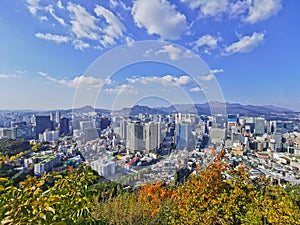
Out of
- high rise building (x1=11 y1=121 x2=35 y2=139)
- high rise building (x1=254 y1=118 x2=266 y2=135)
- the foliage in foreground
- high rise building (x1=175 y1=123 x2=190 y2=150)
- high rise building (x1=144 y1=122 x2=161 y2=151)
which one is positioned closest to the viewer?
the foliage in foreground

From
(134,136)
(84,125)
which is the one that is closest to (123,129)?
(134,136)

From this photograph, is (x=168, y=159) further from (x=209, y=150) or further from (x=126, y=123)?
(x=126, y=123)

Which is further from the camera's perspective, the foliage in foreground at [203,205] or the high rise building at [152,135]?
the high rise building at [152,135]

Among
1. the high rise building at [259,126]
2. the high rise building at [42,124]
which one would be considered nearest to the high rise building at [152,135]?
the high rise building at [42,124]

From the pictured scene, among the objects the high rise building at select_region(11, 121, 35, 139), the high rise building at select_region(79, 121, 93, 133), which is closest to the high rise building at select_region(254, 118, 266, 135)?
the high rise building at select_region(79, 121, 93, 133)

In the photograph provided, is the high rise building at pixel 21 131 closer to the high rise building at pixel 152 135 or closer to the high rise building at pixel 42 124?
the high rise building at pixel 42 124

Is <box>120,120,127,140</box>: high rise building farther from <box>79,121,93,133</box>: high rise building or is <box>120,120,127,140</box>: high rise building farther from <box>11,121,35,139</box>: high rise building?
<box>11,121,35,139</box>: high rise building

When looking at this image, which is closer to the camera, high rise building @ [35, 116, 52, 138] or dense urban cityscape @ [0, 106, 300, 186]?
dense urban cityscape @ [0, 106, 300, 186]

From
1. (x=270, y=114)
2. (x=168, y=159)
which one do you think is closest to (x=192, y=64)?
(x=168, y=159)

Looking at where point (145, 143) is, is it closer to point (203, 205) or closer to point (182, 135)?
point (182, 135)
